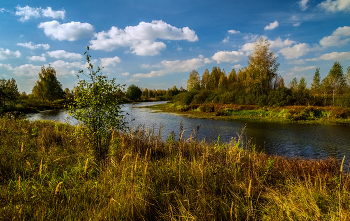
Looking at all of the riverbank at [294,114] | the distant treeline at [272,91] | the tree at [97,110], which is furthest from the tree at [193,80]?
the tree at [97,110]

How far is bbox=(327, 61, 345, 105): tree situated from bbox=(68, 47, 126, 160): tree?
119ft

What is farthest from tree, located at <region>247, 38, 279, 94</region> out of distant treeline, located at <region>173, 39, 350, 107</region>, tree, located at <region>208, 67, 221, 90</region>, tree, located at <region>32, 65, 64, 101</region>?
tree, located at <region>32, 65, 64, 101</region>

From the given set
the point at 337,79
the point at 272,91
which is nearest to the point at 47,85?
the point at 272,91

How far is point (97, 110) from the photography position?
5484 millimetres

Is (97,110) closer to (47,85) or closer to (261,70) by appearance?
(261,70)

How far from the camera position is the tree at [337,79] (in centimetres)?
2939

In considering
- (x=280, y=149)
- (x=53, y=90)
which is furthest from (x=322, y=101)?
(x=53, y=90)

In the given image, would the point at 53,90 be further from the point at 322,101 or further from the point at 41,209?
the point at 322,101

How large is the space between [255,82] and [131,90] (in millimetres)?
77190

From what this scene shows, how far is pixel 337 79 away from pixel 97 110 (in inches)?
1476

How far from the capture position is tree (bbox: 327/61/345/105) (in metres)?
29.4

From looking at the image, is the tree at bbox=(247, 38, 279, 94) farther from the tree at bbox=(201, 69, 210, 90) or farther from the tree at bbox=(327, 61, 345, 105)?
the tree at bbox=(201, 69, 210, 90)

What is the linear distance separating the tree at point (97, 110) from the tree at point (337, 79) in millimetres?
36329

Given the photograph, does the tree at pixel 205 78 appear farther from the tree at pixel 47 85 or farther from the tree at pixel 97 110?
the tree at pixel 97 110
